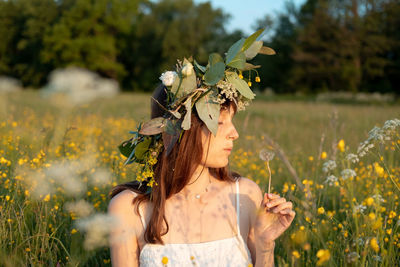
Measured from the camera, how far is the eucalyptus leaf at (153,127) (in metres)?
2.06

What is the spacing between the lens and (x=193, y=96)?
2146 millimetres

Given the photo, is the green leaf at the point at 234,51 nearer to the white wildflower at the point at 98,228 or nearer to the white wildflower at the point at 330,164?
the white wildflower at the point at 330,164

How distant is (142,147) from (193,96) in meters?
0.40

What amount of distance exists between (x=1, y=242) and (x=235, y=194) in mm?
1398

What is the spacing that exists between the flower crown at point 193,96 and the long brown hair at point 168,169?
0.15ft

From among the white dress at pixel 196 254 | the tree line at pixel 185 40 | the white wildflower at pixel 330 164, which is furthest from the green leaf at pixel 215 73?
the tree line at pixel 185 40

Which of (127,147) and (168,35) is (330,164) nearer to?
(127,147)

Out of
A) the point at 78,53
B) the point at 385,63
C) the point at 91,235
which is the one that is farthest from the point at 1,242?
the point at 78,53

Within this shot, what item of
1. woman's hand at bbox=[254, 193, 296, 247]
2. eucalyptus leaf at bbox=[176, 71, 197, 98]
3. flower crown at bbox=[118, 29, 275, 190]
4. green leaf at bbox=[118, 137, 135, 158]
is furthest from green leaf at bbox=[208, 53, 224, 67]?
woman's hand at bbox=[254, 193, 296, 247]

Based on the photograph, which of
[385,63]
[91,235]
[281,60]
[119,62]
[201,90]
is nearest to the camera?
[91,235]

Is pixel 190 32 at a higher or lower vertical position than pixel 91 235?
higher

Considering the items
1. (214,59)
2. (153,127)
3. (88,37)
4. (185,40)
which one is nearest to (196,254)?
(153,127)

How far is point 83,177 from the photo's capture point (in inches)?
130

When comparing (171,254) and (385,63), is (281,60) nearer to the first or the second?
(385,63)
